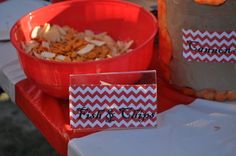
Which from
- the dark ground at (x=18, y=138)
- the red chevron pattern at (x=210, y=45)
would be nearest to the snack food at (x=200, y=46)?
the red chevron pattern at (x=210, y=45)

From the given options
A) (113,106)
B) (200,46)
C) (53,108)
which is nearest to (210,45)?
(200,46)

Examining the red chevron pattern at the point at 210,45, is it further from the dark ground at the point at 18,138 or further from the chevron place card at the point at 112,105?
the dark ground at the point at 18,138

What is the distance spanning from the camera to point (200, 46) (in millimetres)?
740

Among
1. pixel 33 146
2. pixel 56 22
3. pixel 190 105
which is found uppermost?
pixel 56 22

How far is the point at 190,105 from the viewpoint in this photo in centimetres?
78

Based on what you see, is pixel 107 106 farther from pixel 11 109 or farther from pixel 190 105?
Answer: pixel 11 109

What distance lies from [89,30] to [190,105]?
306mm

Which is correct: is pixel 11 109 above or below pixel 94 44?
below

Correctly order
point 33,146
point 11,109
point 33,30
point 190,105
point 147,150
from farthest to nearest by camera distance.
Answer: point 11,109 → point 33,146 → point 33,30 → point 190,105 → point 147,150

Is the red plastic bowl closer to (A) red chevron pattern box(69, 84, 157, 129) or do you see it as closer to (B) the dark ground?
(A) red chevron pattern box(69, 84, 157, 129)

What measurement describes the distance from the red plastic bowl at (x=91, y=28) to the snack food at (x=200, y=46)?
0.14 feet

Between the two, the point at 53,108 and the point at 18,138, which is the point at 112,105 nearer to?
the point at 53,108

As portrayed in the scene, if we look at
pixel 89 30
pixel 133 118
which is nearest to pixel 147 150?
pixel 133 118

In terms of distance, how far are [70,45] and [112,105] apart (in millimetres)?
208
